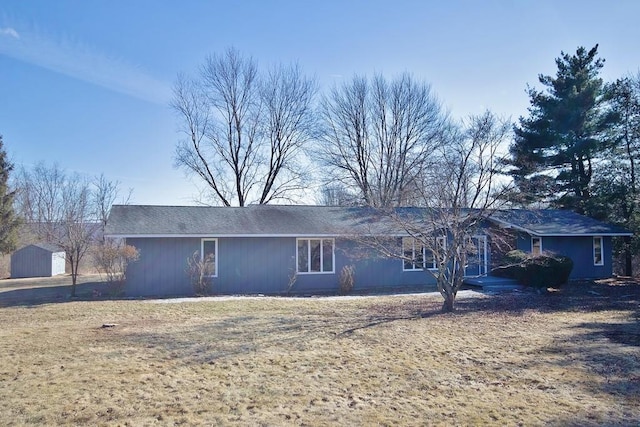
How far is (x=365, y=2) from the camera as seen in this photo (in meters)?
11.7

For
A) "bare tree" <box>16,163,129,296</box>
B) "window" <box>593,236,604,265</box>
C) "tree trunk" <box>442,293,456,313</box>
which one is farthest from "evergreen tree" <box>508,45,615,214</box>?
"bare tree" <box>16,163,129,296</box>

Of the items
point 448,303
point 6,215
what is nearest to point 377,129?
point 448,303

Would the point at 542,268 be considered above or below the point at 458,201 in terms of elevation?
below

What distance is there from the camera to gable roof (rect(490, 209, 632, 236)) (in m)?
19.2

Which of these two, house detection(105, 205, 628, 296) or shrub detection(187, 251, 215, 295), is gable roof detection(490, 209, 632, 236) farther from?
shrub detection(187, 251, 215, 295)

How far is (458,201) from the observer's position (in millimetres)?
12578

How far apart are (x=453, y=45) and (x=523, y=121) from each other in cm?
1618

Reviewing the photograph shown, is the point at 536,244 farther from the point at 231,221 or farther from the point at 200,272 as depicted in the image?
the point at 200,272

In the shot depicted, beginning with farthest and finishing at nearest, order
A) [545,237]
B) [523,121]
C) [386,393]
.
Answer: [523,121] < [545,237] < [386,393]

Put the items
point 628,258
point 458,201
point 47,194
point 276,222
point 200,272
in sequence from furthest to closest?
point 47,194 → point 628,258 → point 276,222 → point 200,272 → point 458,201

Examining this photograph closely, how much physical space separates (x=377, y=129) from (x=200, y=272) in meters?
19.4

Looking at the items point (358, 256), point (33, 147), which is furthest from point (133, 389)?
point (33, 147)

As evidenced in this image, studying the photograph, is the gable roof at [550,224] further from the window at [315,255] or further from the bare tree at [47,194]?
the bare tree at [47,194]

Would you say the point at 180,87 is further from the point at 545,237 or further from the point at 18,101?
the point at 545,237
